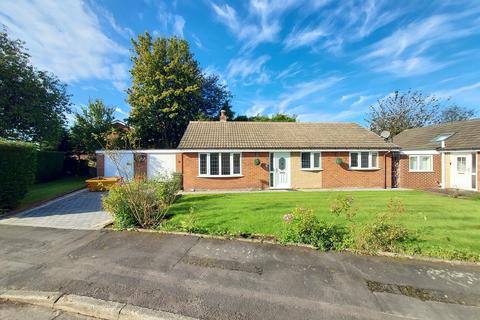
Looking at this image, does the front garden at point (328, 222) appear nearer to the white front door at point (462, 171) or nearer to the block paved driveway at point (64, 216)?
the block paved driveway at point (64, 216)

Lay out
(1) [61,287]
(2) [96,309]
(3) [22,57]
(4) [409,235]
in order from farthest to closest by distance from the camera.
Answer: (3) [22,57] < (4) [409,235] < (1) [61,287] < (2) [96,309]

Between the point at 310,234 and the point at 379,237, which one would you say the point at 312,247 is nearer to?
the point at 310,234

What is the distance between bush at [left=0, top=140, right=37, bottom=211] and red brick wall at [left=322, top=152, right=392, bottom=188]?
16.1 metres

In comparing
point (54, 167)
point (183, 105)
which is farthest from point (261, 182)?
point (54, 167)

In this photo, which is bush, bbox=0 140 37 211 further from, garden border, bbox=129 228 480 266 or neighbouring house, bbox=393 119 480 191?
A: neighbouring house, bbox=393 119 480 191

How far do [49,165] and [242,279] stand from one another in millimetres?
23162

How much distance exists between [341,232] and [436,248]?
203 centimetres

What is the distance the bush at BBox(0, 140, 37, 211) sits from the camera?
9.12 metres

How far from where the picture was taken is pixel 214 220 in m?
7.59

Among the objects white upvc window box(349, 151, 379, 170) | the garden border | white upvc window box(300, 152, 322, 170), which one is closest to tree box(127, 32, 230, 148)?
white upvc window box(300, 152, 322, 170)

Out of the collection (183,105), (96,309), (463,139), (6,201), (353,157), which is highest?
(183,105)

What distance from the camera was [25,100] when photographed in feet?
57.9

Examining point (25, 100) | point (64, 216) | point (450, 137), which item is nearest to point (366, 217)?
point (64, 216)

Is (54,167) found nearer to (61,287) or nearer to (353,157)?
(61,287)
